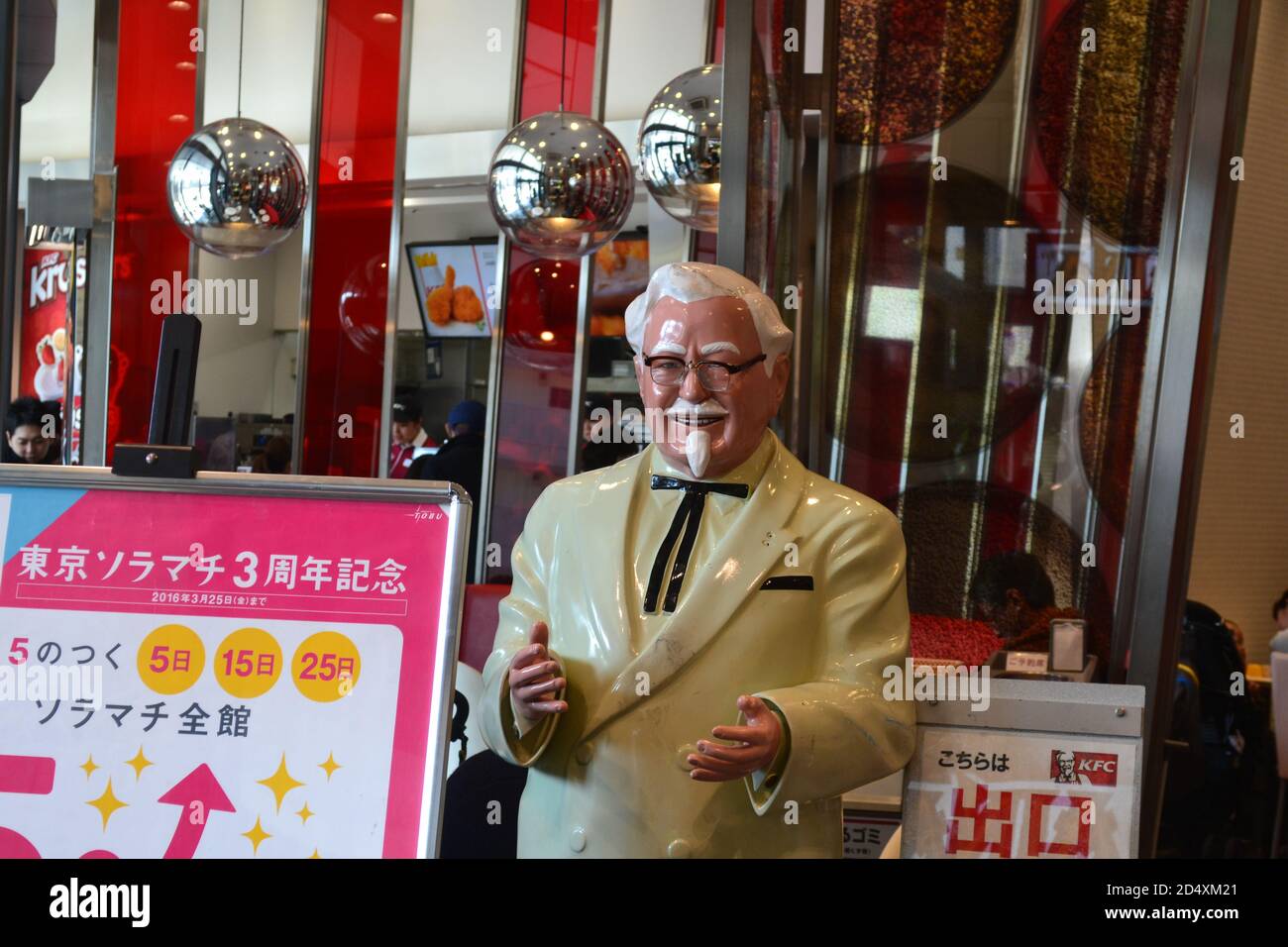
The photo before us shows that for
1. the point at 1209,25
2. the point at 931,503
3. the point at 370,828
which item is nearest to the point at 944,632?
the point at 931,503

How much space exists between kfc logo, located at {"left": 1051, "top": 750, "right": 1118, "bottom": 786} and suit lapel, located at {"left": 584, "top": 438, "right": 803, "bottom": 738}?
533 millimetres

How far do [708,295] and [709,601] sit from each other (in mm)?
458

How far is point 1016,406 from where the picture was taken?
4535mm

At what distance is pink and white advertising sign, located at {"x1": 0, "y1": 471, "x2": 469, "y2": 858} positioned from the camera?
66.2 inches

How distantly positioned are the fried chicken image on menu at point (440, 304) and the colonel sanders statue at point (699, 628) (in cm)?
565

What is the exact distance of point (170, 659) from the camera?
173cm

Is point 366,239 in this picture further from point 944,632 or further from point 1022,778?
point 1022,778

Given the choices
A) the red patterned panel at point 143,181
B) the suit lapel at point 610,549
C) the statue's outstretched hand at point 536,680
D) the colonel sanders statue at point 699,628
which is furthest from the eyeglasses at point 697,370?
the red patterned panel at point 143,181

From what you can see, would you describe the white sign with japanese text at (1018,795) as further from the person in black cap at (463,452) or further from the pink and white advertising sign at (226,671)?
the person in black cap at (463,452)

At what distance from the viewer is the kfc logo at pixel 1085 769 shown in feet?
6.88

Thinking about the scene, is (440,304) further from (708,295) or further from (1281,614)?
(708,295)

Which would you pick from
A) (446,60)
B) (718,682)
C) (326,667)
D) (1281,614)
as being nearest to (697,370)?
(718,682)
